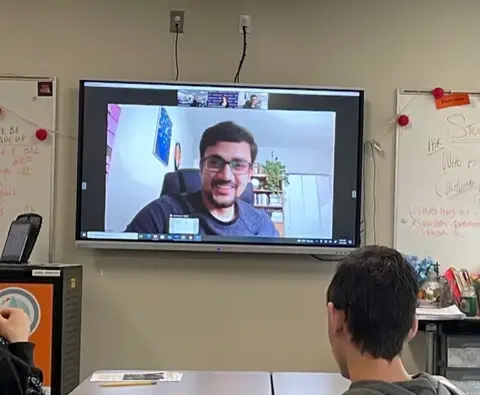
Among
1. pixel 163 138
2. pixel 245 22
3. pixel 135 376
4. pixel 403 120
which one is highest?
pixel 245 22

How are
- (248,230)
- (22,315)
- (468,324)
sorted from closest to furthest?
1. (22,315)
2. (468,324)
3. (248,230)

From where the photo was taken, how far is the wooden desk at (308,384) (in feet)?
7.73

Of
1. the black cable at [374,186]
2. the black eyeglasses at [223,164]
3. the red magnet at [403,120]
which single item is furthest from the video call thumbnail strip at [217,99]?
the red magnet at [403,120]

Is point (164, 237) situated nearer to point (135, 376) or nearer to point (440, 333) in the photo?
point (135, 376)

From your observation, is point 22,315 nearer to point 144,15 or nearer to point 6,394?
point 6,394

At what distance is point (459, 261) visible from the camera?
3.81 m

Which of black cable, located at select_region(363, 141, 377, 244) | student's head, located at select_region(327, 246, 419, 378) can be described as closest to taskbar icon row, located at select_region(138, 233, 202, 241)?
black cable, located at select_region(363, 141, 377, 244)

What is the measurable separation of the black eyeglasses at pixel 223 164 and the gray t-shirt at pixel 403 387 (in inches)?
96.2

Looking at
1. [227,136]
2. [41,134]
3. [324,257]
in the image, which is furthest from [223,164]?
[41,134]

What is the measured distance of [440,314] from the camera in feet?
11.3

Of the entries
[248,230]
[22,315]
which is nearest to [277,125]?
[248,230]

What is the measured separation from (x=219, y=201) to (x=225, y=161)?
0.72 ft

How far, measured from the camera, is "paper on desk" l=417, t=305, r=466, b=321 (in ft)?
11.2

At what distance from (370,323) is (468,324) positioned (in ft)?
7.42
